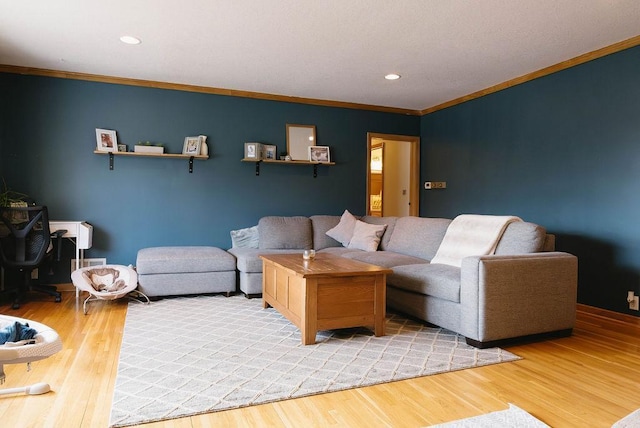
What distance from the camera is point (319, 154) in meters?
5.77

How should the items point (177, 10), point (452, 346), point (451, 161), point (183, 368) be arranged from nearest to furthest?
point (183, 368), point (452, 346), point (177, 10), point (451, 161)

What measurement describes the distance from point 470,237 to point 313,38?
84.2 inches

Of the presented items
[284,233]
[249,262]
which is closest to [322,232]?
[284,233]

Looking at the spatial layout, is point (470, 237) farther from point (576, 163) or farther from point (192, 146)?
point (192, 146)

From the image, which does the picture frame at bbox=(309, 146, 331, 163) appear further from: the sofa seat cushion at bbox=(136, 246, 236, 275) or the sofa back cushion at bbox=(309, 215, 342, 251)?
the sofa seat cushion at bbox=(136, 246, 236, 275)

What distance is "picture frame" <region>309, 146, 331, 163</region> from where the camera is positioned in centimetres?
574

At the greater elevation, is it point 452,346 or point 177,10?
point 177,10

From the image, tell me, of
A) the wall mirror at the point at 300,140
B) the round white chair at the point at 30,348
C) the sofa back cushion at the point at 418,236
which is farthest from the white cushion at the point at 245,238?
the round white chair at the point at 30,348

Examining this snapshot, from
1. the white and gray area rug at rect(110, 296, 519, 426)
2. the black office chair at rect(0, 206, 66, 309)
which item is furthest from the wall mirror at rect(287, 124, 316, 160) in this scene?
the black office chair at rect(0, 206, 66, 309)

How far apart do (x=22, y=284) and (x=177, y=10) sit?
119 inches

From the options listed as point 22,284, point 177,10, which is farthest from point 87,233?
point 177,10

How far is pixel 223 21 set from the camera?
10.9 feet

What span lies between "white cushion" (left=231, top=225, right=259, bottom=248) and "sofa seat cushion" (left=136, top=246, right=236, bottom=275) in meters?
0.59

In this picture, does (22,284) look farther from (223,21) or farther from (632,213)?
(632,213)
